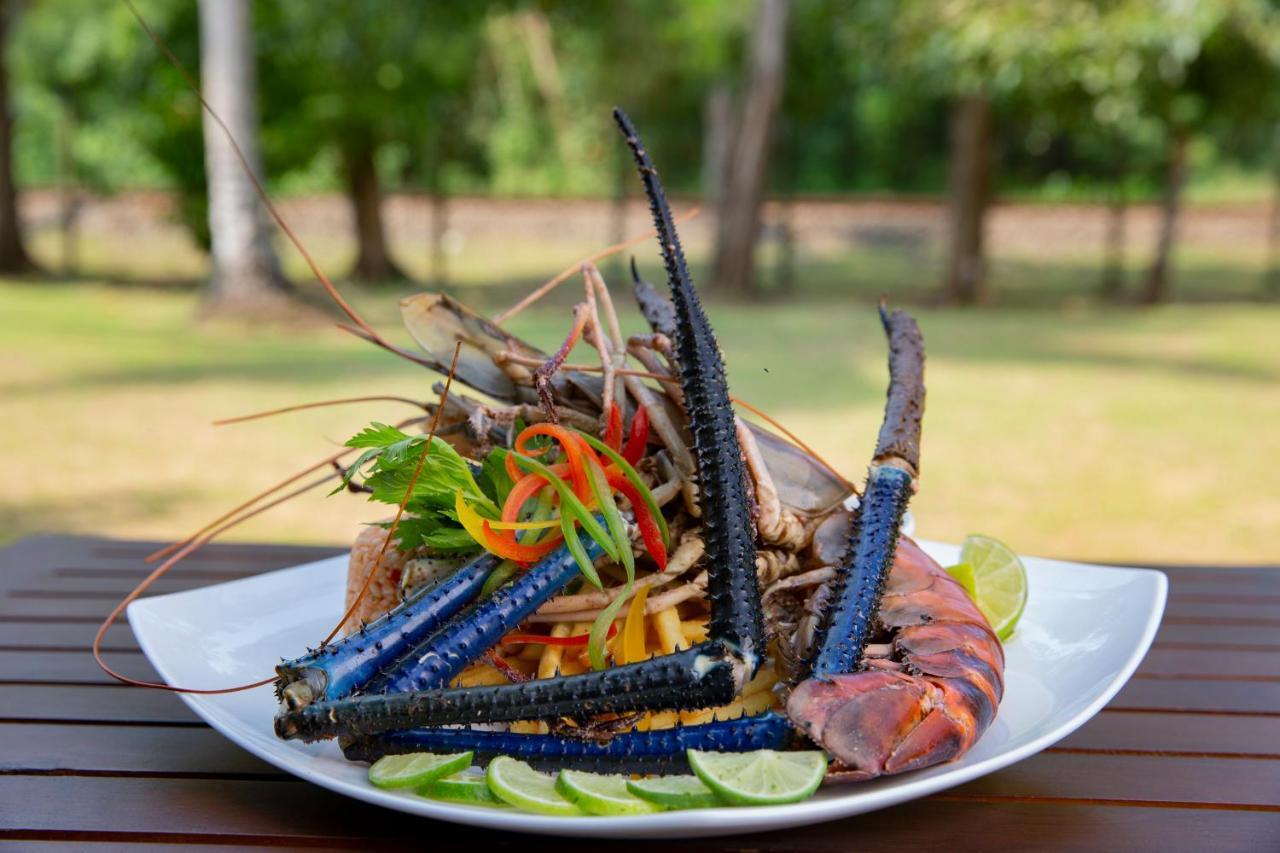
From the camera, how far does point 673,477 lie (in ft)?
5.69

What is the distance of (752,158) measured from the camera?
14422 mm

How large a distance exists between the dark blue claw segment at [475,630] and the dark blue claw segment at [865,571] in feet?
1.08

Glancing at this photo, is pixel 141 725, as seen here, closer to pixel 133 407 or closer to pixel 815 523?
pixel 815 523

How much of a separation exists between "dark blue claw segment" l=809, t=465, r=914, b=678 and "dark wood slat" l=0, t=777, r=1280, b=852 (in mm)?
175

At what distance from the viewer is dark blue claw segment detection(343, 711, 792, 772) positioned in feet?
4.29

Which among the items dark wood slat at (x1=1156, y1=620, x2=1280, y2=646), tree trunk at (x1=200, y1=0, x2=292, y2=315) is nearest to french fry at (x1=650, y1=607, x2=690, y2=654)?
dark wood slat at (x1=1156, y1=620, x2=1280, y2=646)

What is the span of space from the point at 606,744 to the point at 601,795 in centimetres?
11

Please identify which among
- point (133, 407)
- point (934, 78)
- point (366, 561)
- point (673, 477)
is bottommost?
point (133, 407)

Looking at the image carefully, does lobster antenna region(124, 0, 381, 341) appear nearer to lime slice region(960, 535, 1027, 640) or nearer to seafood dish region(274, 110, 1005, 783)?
seafood dish region(274, 110, 1005, 783)

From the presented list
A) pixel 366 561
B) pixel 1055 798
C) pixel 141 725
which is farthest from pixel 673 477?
pixel 141 725

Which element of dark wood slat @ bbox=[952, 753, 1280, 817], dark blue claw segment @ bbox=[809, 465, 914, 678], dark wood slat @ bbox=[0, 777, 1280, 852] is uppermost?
dark blue claw segment @ bbox=[809, 465, 914, 678]

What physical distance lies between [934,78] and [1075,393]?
519 cm

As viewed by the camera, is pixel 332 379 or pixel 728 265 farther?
pixel 728 265

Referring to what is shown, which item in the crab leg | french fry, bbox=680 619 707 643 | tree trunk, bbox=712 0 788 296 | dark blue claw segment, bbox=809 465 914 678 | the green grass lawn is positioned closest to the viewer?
the crab leg
